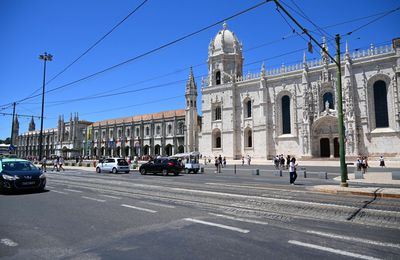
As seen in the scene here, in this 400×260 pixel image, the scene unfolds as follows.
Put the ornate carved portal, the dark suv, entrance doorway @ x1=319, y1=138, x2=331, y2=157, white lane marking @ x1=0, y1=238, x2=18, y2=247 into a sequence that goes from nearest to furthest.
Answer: white lane marking @ x1=0, y1=238, x2=18, y2=247 → the dark suv → the ornate carved portal → entrance doorway @ x1=319, y1=138, x2=331, y2=157

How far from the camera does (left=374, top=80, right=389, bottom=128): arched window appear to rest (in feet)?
123

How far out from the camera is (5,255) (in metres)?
4.39

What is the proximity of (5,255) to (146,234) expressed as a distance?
232cm

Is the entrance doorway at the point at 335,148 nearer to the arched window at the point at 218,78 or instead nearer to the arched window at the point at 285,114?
the arched window at the point at 285,114

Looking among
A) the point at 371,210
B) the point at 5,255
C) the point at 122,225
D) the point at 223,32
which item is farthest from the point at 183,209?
the point at 223,32

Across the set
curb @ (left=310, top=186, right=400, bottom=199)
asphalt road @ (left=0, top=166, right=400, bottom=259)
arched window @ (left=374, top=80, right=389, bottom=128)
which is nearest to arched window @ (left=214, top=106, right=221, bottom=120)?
arched window @ (left=374, top=80, right=389, bottom=128)

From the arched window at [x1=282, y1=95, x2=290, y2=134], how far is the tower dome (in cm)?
1470

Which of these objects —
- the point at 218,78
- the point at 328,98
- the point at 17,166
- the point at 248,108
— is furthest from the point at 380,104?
the point at 17,166

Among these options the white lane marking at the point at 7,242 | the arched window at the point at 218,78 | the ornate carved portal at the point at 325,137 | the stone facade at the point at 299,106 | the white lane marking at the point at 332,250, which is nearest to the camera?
the white lane marking at the point at 332,250

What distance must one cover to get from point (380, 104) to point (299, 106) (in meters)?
10.9

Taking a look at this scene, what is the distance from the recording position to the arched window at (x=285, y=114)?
→ 46.0 meters

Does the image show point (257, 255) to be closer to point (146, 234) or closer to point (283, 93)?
point (146, 234)

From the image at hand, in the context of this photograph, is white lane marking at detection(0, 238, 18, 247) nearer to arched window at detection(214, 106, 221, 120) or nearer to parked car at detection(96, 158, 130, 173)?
parked car at detection(96, 158, 130, 173)

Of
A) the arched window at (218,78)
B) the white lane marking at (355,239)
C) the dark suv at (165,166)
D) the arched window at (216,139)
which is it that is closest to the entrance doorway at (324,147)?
the arched window at (216,139)
